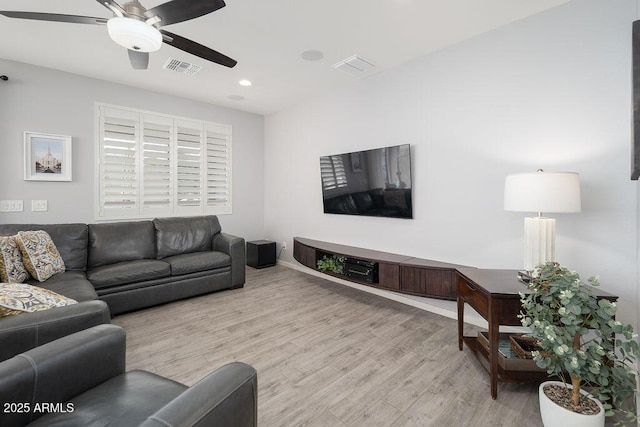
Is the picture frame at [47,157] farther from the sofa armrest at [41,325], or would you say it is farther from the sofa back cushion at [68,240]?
the sofa armrest at [41,325]

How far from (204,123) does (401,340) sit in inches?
174

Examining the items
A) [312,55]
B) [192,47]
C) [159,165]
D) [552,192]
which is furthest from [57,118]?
[552,192]

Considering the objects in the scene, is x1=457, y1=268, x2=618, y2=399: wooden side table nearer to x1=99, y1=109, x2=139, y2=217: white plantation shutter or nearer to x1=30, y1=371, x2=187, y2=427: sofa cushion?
x1=30, y1=371, x2=187, y2=427: sofa cushion

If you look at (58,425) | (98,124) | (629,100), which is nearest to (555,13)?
(629,100)

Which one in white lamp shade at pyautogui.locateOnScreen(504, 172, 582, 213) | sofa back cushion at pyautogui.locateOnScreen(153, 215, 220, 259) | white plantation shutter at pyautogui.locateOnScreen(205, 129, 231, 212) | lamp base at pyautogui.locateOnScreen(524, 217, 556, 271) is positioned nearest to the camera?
white lamp shade at pyautogui.locateOnScreen(504, 172, 582, 213)

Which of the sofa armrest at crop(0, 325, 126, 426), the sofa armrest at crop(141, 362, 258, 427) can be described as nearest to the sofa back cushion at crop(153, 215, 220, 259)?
the sofa armrest at crop(0, 325, 126, 426)

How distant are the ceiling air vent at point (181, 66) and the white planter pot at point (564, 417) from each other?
4.30m

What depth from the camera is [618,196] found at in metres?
2.08

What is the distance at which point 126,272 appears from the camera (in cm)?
310

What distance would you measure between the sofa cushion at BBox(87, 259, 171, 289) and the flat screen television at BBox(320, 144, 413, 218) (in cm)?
233

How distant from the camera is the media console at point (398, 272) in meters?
2.70

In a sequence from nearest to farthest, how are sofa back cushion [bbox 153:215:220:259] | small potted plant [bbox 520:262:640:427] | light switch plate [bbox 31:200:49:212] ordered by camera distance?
small potted plant [bbox 520:262:640:427], light switch plate [bbox 31:200:49:212], sofa back cushion [bbox 153:215:220:259]

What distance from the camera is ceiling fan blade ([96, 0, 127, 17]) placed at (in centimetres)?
166

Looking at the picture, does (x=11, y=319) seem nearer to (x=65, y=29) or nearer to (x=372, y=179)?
(x=65, y=29)
